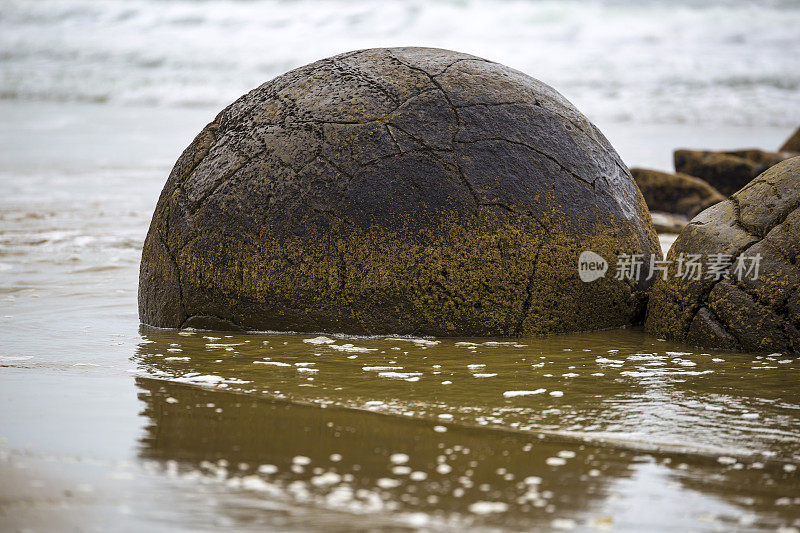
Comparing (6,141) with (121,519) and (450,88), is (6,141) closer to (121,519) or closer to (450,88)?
(450,88)

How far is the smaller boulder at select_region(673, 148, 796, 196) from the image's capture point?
31.6ft

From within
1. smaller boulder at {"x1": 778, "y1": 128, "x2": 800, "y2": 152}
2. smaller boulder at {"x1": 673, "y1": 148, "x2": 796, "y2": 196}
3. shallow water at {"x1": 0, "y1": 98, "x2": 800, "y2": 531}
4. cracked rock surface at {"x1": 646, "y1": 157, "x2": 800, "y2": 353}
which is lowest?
shallow water at {"x1": 0, "y1": 98, "x2": 800, "y2": 531}

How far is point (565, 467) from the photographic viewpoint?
2504mm

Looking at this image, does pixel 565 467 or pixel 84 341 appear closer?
pixel 565 467

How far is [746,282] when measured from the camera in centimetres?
383

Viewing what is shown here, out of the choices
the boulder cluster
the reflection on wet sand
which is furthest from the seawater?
the boulder cluster

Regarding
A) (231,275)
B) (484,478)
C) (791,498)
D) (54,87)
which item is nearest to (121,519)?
(484,478)

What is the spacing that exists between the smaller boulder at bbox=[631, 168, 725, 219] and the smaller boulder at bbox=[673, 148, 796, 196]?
0.77m

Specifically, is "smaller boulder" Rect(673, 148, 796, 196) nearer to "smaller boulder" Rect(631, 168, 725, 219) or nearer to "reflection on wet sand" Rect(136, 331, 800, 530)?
"smaller boulder" Rect(631, 168, 725, 219)

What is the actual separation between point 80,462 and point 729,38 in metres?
22.7

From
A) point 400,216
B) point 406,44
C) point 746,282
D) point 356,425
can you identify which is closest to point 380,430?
point 356,425

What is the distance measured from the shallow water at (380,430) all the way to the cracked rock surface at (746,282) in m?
0.14

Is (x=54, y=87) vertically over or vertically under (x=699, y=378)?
over

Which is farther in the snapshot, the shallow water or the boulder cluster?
the boulder cluster
